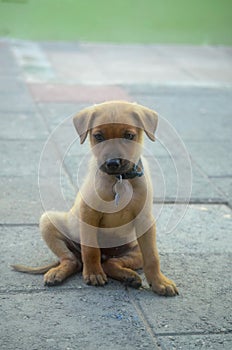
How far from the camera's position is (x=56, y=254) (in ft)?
16.0

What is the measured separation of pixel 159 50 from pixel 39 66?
111 inches

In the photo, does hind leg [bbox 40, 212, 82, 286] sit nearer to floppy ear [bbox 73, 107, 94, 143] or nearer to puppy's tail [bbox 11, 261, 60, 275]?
puppy's tail [bbox 11, 261, 60, 275]

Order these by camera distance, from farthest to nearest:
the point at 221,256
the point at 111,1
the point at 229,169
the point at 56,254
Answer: the point at 111,1 → the point at 229,169 → the point at 221,256 → the point at 56,254

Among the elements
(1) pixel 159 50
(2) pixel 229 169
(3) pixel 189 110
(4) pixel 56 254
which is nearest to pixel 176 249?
(4) pixel 56 254

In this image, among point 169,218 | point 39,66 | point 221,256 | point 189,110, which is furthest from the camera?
point 39,66

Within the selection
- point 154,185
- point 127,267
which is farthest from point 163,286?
point 154,185

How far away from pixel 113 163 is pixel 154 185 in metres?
2.28

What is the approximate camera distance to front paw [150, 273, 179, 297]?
4.61 metres

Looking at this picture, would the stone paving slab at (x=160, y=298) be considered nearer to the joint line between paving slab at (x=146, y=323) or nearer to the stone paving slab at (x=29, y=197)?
the joint line between paving slab at (x=146, y=323)

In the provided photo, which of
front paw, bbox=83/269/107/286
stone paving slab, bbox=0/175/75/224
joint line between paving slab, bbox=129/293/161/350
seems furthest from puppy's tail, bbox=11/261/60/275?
stone paving slab, bbox=0/175/75/224

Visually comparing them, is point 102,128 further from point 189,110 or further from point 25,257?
point 189,110

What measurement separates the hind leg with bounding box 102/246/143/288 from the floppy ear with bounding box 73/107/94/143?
85 centimetres

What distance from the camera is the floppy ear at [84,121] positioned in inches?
175

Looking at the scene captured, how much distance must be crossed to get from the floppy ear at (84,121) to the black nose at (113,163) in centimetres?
30
